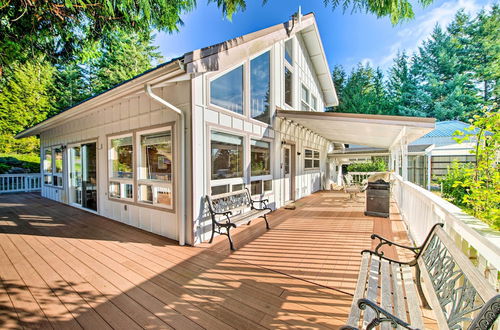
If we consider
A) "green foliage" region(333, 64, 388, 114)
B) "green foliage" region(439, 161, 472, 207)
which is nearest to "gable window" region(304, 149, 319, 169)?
"green foliage" region(439, 161, 472, 207)

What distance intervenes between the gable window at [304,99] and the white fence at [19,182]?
14334 millimetres

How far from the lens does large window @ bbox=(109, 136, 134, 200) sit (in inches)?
203

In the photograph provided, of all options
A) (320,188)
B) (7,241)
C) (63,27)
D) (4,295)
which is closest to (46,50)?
(63,27)

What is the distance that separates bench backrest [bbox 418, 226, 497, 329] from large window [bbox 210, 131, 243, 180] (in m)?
3.54

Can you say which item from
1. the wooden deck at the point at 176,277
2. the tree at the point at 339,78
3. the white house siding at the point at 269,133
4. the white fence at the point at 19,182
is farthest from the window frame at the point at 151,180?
the tree at the point at 339,78

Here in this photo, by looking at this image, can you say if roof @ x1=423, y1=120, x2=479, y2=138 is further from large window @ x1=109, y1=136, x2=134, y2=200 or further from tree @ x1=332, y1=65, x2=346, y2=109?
large window @ x1=109, y1=136, x2=134, y2=200

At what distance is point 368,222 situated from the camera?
542 centimetres

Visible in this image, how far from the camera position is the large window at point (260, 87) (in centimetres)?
586

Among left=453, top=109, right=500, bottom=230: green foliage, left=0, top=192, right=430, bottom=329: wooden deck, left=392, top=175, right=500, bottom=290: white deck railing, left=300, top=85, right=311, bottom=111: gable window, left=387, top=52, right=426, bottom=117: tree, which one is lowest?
left=0, top=192, right=430, bottom=329: wooden deck

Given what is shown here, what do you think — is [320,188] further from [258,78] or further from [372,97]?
[372,97]

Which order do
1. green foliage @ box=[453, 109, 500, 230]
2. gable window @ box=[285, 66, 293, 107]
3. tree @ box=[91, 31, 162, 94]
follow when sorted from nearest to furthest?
1. green foliage @ box=[453, 109, 500, 230]
2. gable window @ box=[285, 66, 293, 107]
3. tree @ box=[91, 31, 162, 94]

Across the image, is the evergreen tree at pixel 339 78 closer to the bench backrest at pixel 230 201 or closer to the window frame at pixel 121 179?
the bench backrest at pixel 230 201

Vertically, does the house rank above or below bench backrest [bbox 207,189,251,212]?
above

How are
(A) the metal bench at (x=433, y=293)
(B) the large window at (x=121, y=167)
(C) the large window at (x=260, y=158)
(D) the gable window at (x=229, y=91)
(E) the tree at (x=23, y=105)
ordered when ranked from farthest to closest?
(E) the tree at (x=23, y=105)
(C) the large window at (x=260, y=158)
(B) the large window at (x=121, y=167)
(D) the gable window at (x=229, y=91)
(A) the metal bench at (x=433, y=293)
